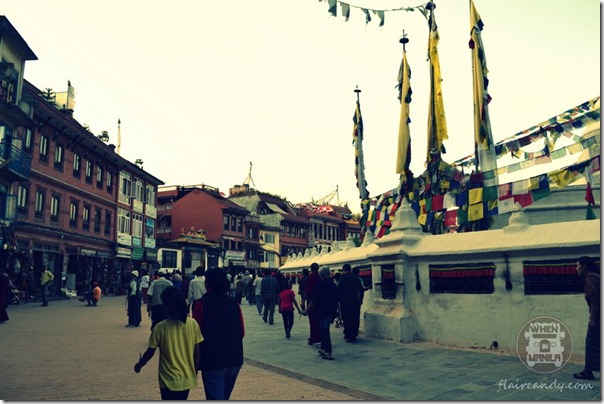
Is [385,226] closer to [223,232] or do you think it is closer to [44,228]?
[44,228]

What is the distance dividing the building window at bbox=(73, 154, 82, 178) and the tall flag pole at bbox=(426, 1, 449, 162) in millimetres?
25607

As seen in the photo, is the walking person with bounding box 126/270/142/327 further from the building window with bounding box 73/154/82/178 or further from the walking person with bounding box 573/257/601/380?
the building window with bounding box 73/154/82/178

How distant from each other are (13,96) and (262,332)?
1800 centimetres

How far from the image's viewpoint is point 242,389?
23.9 ft

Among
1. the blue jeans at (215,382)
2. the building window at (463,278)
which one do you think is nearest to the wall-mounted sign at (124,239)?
the building window at (463,278)

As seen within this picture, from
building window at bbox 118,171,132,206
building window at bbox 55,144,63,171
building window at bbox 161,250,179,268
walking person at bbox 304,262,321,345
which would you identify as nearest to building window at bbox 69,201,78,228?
building window at bbox 55,144,63,171

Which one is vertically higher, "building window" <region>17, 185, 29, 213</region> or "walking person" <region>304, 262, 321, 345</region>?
"building window" <region>17, 185, 29, 213</region>

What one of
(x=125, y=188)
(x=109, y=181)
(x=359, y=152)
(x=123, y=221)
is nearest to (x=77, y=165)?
(x=109, y=181)

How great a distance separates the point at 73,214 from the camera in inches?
1320

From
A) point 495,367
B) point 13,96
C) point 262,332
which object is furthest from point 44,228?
point 495,367

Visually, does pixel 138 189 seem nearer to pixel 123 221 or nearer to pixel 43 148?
pixel 123 221

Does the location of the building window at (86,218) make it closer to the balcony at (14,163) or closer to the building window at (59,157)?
the building window at (59,157)

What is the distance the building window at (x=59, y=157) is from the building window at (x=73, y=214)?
8.96 feet

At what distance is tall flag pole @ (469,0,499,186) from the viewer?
515 inches
